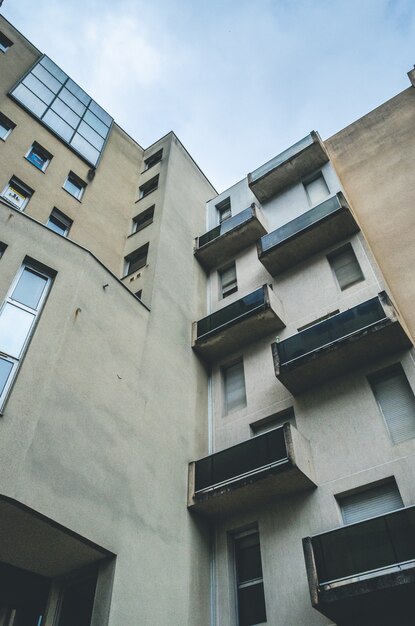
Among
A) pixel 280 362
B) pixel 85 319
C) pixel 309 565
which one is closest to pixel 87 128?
pixel 85 319

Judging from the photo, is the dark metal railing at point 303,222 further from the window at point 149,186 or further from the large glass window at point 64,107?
the large glass window at point 64,107

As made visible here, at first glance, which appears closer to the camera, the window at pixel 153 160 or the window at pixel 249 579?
the window at pixel 249 579

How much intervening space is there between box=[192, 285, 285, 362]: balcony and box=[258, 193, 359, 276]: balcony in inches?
73.0

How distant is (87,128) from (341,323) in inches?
690

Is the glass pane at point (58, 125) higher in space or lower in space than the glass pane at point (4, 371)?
higher

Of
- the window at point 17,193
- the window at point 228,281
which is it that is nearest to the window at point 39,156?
the window at point 17,193

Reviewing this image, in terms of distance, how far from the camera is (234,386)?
56.9 ft

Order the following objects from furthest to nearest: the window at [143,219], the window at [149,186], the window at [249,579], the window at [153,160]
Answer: the window at [153,160] < the window at [149,186] < the window at [143,219] < the window at [249,579]

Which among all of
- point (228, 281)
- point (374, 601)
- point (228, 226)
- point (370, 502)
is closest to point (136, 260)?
point (228, 281)

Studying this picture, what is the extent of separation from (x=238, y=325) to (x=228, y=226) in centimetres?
630

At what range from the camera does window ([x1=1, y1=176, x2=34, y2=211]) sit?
59.1 ft

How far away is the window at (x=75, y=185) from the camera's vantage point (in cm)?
2114

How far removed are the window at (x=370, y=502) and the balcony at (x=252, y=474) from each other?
3.40 feet

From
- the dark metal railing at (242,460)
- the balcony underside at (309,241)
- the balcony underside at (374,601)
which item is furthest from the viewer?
the balcony underside at (309,241)
